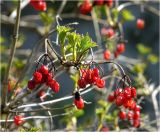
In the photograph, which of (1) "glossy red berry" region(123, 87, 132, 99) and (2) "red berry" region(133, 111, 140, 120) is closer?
(1) "glossy red berry" region(123, 87, 132, 99)

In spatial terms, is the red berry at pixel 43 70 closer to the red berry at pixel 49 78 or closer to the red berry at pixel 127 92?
the red berry at pixel 49 78

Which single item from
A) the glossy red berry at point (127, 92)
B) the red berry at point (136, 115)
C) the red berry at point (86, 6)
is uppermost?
the red berry at point (86, 6)

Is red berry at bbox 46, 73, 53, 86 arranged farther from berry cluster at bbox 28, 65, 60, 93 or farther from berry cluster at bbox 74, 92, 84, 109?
berry cluster at bbox 74, 92, 84, 109

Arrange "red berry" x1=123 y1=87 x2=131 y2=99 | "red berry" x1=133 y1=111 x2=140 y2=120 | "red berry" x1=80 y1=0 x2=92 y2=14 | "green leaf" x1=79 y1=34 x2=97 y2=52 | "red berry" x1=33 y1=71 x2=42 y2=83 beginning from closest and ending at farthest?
"green leaf" x1=79 y1=34 x2=97 y2=52
"red berry" x1=33 y1=71 x2=42 y2=83
"red berry" x1=123 y1=87 x2=131 y2=99
"red berry" x1=133 y1=111 x2=140 y2=120
"red berry" x1=80 y1=0 x2=92 y2=14

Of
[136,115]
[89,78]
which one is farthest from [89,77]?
[136,115]

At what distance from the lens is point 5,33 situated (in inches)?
292

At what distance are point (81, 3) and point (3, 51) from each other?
1472 millimetres

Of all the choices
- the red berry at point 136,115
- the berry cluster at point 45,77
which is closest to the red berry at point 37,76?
the berry cluster at point 45,77

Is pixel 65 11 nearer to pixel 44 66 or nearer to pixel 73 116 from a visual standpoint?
pixel 73 116

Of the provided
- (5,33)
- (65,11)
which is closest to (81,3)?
(65,11)

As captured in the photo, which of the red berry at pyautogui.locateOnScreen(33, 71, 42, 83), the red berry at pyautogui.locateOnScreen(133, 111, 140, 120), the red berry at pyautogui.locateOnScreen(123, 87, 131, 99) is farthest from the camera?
the red berry at pyautogui.locateOnScreen(133, 111, 140, 120)

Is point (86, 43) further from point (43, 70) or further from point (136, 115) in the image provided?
point (136, 115)

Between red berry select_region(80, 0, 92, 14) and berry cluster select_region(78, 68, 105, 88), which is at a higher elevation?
red berry select_region(80, 0, 92, 14)

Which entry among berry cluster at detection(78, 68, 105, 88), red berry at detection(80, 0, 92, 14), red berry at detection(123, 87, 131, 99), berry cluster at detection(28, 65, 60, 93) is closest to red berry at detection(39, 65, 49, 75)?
berry cluster at detection(28, 65, 60, 93)
